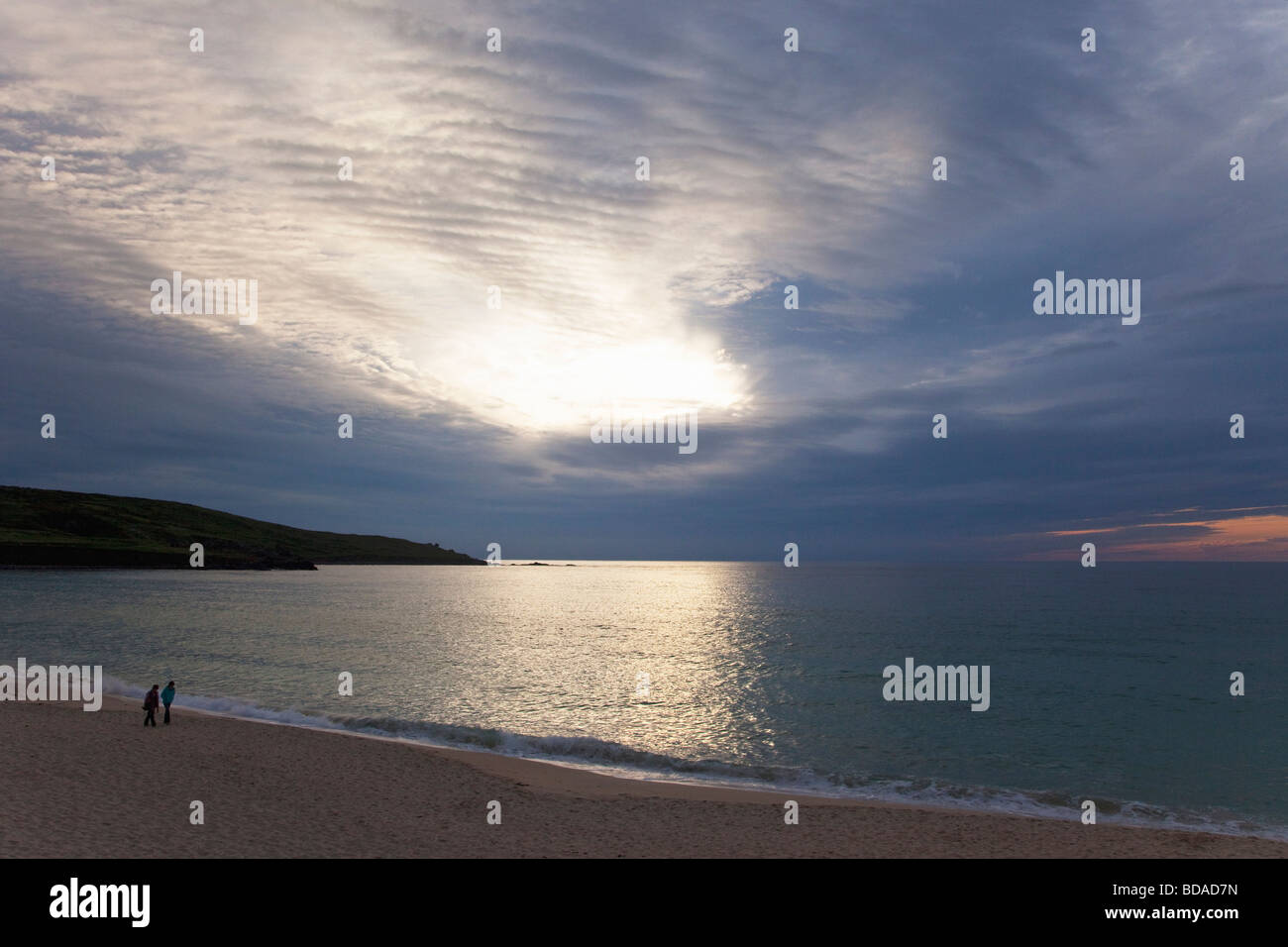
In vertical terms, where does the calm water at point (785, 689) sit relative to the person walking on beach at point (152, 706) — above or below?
below

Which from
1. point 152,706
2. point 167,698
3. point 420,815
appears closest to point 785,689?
point 420,815

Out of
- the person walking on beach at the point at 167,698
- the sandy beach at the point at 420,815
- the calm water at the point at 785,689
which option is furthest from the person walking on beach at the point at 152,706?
the calm water at the point at 785,689

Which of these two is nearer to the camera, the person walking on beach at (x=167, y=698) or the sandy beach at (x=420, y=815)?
the sandy beach at (x=420, y=815)

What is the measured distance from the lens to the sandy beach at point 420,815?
17297 millimetres

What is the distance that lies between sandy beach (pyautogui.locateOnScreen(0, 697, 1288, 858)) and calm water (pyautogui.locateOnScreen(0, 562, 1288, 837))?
3.81 m

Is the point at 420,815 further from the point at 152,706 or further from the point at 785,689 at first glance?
the point at 785,689

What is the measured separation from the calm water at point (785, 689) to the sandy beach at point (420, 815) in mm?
3807

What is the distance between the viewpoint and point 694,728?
3569cm

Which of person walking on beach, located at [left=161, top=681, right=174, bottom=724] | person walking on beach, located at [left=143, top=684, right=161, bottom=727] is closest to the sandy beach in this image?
person walking on beach, located at [left=143, top=684, right=161, bottom=727]

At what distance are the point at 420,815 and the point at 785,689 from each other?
3079 cm

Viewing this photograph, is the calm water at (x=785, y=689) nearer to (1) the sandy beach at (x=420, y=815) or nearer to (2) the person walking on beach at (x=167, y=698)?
(1) the sandy beach at (x=420, y=815)

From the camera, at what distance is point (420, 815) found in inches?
794
